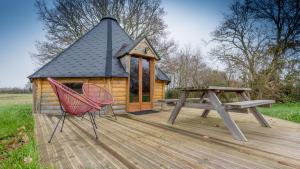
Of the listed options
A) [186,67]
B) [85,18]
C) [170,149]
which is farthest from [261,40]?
[170,149]

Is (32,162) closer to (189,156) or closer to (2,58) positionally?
(189,156)

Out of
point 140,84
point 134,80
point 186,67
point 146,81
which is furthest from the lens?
point 186,67

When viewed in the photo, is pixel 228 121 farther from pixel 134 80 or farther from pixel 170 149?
pixel 134 80

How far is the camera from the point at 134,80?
6.79 m

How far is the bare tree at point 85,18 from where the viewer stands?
12.2 metres

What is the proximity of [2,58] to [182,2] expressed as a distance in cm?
1784

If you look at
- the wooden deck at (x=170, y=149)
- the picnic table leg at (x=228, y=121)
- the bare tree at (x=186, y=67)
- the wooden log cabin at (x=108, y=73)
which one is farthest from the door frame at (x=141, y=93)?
the bare tree at (x=186, y=67)

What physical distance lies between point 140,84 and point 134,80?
291 mm

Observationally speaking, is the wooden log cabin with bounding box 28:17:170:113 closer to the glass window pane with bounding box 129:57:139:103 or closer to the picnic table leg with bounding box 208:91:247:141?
the glass window pane with bounding box 129:57:139:103

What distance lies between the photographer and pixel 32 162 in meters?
1.91

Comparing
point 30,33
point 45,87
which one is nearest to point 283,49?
point 45,87

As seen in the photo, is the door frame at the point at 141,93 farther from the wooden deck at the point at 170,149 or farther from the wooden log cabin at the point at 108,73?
the wooden deck at the point at 170,149

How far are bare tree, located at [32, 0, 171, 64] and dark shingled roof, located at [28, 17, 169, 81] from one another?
4.77m

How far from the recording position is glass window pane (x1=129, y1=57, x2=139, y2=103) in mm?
6696
